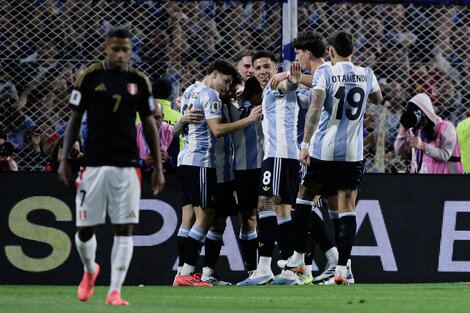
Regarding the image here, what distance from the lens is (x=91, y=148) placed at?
18.4 feet

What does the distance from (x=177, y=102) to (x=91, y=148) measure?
12.8ft

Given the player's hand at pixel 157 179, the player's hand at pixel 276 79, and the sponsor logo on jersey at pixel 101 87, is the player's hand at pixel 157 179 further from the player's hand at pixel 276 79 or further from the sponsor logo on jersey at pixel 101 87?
the player's hand at pixel 276 79

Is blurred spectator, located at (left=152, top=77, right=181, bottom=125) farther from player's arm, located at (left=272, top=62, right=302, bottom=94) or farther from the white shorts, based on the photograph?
the white shorts

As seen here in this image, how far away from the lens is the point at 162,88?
9.10 metres

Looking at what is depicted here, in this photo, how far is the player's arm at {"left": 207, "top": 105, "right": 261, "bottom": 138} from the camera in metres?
7.88

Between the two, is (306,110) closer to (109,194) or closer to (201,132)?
(201,132)

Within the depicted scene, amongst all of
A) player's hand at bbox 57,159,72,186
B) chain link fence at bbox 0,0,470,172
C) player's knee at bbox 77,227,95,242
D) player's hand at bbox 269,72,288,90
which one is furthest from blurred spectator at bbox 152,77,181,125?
player's knee at bbox 77,227,95,242

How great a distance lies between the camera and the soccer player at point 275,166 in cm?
784

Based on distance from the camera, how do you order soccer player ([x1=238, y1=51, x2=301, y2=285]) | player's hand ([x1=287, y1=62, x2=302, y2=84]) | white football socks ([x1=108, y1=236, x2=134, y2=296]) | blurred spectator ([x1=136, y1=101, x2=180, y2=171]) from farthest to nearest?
blurred spectator ([x1=136, y1=101, x2=180, y2=171]) < soccer player ([x1=238, y1=51, x2=301, y2=285]) < player's hand ([x1=287, y1=62, x2=302, y2=84]) < white football socks ([x1=108, y1=236, x2=134, y2=296])

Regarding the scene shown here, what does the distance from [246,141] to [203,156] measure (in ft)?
1.63

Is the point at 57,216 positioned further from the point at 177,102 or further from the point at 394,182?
the point at 394,182

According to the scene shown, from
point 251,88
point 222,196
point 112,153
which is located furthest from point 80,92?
point 251,88

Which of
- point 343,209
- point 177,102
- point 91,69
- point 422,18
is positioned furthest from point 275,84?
point 422,18

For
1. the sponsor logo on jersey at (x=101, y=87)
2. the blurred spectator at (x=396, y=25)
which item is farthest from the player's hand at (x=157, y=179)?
the blurred spectator at (x=396, y=25)
